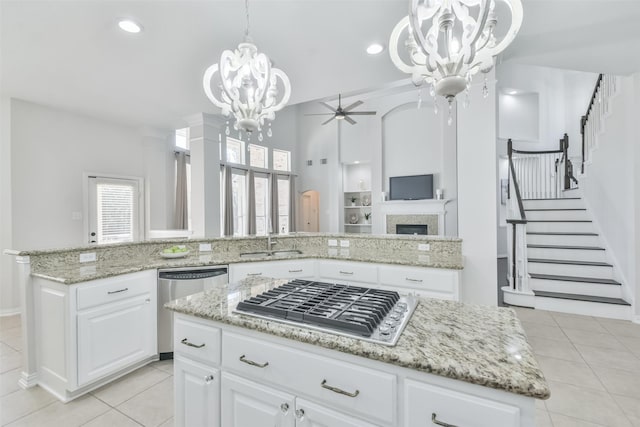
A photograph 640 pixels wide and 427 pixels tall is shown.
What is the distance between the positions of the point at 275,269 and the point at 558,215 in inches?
199

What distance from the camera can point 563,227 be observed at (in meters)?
4.78

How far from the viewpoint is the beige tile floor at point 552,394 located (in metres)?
1.88

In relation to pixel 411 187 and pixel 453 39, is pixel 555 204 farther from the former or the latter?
pixel 453 39

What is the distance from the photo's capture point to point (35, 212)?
4164mm

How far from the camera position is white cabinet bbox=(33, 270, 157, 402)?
6.71 feet

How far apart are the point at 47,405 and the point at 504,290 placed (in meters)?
5.03

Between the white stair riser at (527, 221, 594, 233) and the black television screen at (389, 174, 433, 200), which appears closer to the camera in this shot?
the white stair riser at (527, 221, 594, 233)

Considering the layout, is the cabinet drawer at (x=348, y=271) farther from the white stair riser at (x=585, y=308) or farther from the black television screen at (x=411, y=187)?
the black television screen at (x=411, y=187)

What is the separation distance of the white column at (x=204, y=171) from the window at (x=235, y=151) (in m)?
2.71

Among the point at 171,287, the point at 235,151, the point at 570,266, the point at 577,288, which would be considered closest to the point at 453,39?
the point at 171,287

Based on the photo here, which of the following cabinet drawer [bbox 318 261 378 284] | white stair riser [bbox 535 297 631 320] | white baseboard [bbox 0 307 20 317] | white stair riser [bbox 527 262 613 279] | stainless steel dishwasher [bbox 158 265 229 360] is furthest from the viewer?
white stair riser [bbox 527 262 613 279]

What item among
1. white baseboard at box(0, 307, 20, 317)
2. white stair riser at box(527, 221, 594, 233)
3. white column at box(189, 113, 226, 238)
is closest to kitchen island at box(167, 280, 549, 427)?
white column at box(189, 113, 226, 238)

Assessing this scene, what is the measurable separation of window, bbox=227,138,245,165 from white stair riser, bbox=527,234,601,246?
6.45 meters

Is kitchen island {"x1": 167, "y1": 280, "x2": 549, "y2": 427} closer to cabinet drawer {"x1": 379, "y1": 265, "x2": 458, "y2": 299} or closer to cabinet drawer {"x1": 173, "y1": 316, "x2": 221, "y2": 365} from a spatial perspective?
cabinet drawer {"x1": 173, "y1": 316, "x2": 221, "y2": 365}
